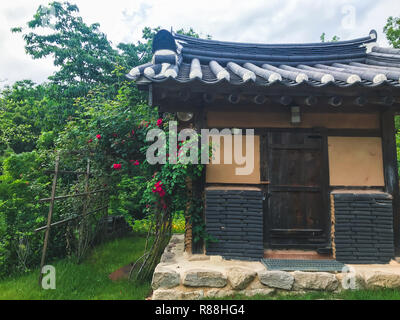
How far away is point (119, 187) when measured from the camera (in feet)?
17.9

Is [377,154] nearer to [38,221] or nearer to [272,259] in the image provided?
[272,259]

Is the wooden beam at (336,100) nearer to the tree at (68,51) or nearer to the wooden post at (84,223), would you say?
A: the wooden post at (84,223)

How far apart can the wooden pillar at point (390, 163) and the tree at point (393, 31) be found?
11.6 m

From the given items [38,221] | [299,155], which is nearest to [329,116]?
[299,155]

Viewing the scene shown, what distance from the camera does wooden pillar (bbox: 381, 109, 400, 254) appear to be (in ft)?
11.6

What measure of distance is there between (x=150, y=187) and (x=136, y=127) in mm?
1458

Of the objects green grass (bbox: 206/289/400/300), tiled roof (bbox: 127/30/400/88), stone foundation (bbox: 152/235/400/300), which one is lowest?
green grass (bbox: 206/289/400/300)

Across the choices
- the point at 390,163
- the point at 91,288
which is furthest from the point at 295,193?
the point at 91,288

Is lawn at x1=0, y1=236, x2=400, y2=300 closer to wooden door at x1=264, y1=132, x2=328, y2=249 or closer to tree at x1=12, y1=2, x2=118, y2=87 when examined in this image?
wooden door at x1=264, y1=132, x2=328, y2=249

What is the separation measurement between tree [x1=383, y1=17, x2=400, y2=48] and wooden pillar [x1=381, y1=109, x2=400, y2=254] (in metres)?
11.6

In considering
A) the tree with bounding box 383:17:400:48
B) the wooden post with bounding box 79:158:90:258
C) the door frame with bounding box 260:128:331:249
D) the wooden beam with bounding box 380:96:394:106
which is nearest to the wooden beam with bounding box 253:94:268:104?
the door frame with bounding box 260:128:331:249

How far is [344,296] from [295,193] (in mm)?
1459

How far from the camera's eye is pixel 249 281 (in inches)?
117
